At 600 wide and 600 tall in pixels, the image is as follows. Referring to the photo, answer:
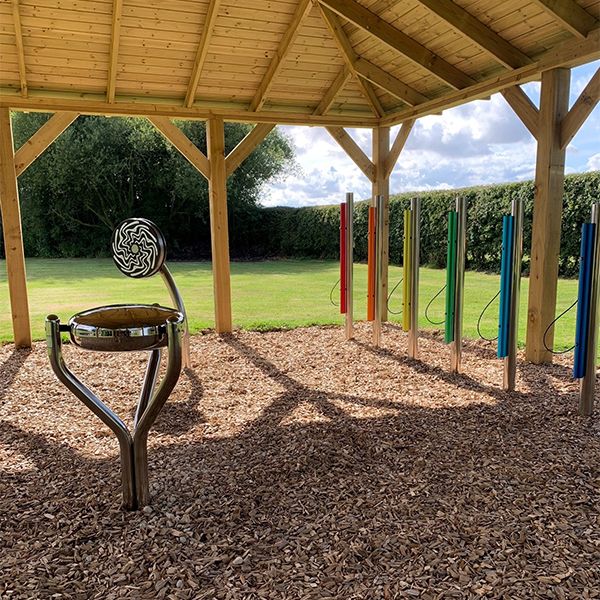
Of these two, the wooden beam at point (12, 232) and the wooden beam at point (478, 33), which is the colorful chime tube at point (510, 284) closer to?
the wooden beam at point (478, 33)

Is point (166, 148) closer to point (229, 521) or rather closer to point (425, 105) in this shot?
point (425, 105)

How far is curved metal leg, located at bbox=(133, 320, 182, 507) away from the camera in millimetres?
2379

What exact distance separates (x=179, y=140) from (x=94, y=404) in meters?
4.56

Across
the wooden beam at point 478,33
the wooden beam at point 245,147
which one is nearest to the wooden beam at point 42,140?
the wooden beam at point 245,147

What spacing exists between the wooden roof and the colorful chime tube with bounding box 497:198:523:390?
1.46 m

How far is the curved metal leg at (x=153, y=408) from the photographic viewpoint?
238 cm

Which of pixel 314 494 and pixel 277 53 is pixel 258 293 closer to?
pixel 277 53

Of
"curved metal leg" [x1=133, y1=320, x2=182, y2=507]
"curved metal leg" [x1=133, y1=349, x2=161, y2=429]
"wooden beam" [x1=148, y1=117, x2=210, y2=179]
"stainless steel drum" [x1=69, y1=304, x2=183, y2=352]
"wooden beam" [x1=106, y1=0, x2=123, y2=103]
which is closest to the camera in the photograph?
"stainless steel drum" [x1=69, y1=304, x2=183, y2=352]

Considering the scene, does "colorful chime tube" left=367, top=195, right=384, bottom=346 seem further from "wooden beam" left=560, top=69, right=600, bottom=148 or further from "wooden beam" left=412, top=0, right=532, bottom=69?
"wooden beam" left=560, top=69, right=600, bottom=148

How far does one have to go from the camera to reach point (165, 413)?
13.3 ft

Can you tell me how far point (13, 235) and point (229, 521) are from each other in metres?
4.94

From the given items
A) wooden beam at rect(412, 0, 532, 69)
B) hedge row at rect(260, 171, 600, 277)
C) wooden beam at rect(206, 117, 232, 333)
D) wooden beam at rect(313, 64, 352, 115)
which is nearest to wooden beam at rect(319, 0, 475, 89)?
wooden beam at rect(412, 0, 532, 69)

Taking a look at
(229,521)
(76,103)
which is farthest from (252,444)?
(76,103)

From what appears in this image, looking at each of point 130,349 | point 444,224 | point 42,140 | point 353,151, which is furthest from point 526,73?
point 444,224
